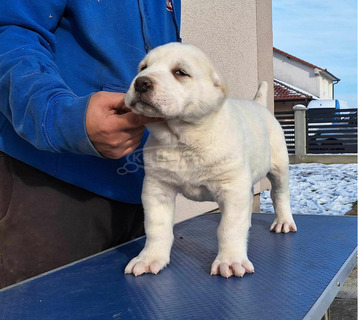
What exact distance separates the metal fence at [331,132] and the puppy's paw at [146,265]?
501 inches

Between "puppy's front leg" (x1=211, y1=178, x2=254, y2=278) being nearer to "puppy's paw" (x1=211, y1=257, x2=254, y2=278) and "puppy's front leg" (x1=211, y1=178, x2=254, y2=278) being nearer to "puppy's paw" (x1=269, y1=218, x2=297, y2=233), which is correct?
"puppy's paw" (x1=211, y1=257, x2=254, y2=278)

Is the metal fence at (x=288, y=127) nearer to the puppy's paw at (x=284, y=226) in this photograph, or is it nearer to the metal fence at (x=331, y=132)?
the metal fence at (x=331, y=132)

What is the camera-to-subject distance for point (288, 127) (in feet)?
45.4

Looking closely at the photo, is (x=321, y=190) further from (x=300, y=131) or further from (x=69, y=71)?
(x=69, y=71)

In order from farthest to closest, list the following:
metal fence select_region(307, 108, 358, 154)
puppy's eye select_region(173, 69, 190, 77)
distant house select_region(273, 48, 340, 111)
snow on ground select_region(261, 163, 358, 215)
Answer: distant house select_region(273, 48, 340, 111) → metal fence select_region(307, 108, 358, 154) → snow on ground select_region(261, 163, 358, 215) → puppy's eye select_region(173, 69, 190, 77)

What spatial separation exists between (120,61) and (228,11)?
3866mm

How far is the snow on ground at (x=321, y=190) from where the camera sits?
6.75m

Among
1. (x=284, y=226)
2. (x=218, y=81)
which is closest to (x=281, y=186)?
(x=284, y=226)

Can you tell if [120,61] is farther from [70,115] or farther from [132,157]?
[70,115]

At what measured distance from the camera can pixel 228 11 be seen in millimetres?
5328

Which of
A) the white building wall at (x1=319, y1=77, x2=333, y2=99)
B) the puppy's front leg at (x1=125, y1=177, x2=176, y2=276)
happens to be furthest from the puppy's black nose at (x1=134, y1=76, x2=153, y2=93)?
the white building wall at (x1=319, y1=77, x2=333, y2=99)

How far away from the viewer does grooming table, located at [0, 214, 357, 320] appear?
1341mm

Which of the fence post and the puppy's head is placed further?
the fence post

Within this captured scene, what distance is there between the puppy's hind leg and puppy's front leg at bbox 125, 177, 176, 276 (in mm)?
772
